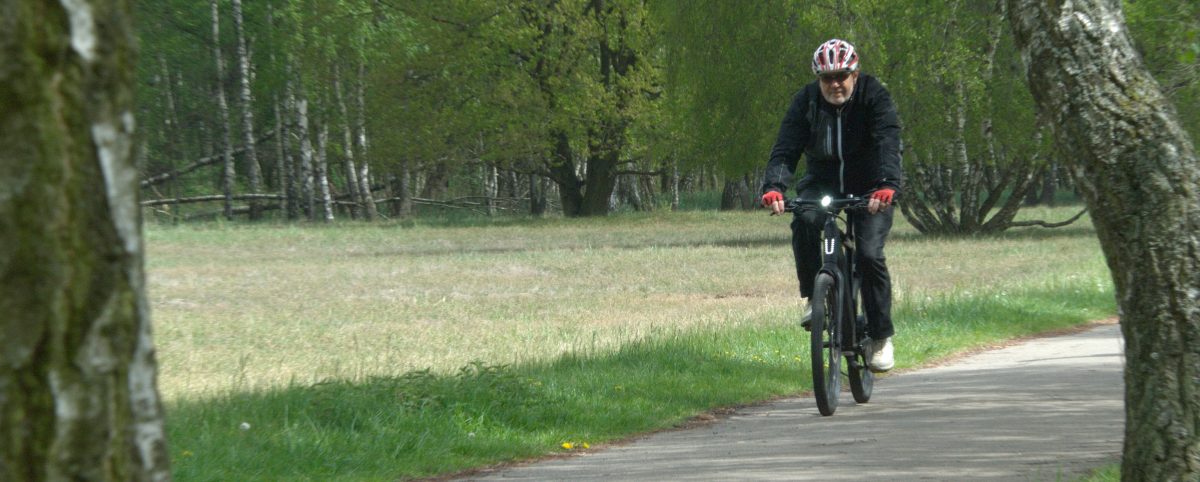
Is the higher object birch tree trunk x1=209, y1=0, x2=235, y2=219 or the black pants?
birch tree trunk x1=209, y1=0, x2=235, y2=219

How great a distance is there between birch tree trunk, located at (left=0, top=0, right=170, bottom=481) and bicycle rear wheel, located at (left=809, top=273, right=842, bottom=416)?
6252mm

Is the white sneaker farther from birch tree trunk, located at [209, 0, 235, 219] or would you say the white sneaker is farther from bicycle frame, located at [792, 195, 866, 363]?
birch tree trunk, located at [209, 0, 235, 219]

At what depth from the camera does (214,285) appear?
79.4 ft

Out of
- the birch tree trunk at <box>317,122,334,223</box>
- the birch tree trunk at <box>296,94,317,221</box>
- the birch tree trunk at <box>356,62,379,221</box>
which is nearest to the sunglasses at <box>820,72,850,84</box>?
the birch tree trunk at <box>356,62,379,221</box>

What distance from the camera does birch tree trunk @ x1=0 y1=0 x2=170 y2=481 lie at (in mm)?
2160

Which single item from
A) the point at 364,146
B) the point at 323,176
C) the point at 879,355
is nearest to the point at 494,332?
the point at 879,355

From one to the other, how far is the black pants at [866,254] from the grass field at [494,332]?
115 centimetres

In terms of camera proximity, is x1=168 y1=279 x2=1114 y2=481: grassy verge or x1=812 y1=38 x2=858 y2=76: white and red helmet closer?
x1=168 y1=279 x2=1114 y2=481: grassy verge

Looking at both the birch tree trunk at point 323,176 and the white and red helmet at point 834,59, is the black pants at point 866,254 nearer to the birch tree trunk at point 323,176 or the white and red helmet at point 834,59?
the white and red helmet at point 834,59

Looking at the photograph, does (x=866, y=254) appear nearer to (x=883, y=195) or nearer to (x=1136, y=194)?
(x=883, y=195)

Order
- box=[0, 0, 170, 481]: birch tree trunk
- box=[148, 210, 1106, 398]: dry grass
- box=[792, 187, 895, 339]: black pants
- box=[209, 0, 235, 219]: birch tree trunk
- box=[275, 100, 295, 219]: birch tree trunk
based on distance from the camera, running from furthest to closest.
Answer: box=[275, 100, 295, 219]: birch tree trunk < box=[209, 0, 235, 219]: birch tree trunk < box=[148, 210, 1106, 398]: dry grass < box=[792, 187, 895, 339]: black pants < box=[0, 0, 170, 481]: birch tree trunk

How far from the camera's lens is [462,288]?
2347 centimetres

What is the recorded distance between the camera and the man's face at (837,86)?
8.59 meters

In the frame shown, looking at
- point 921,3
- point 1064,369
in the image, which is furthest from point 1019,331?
point 921,3
